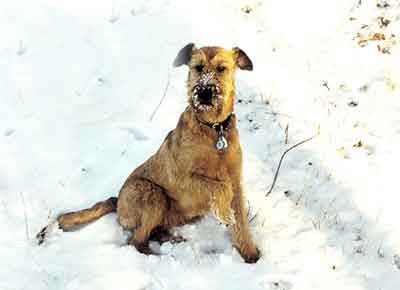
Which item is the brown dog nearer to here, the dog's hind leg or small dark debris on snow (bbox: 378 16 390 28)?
the dog's hind leg

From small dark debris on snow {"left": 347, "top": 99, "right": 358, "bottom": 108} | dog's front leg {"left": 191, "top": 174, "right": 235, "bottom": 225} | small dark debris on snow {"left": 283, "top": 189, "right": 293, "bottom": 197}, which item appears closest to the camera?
dog's front leg {"left": 191, "top": 174, "right": 235, "bottom": 225}

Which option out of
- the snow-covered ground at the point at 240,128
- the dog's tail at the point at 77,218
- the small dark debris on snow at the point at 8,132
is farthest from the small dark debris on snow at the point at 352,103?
the small dark debris on snow at the point at 8,132

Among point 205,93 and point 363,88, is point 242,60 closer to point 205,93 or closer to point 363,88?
point 205,93

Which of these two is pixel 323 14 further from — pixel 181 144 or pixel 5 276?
pixel 5 276

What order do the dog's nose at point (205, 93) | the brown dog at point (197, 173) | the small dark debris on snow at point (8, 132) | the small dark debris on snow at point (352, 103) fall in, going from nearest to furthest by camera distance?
the dog's nose at point (205, 93), the brown dog at point (197, 173), the small dark debris on snow at point (352, 103), the small dark debris on snow at point (8, 132)

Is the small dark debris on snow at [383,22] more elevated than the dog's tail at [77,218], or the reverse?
the small dark debris on snow at [383,22]

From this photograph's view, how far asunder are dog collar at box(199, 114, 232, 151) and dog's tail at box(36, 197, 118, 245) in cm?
139

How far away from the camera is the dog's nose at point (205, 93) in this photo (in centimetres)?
459

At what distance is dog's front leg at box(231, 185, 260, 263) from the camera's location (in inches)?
195

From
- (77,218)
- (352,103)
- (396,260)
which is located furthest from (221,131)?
(352,103)

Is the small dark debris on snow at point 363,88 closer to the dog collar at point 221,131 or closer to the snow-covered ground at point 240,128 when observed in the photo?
the snow-covered ground at point 240,128

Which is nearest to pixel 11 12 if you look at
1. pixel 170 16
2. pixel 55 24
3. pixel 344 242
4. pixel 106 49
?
pixel 55 24

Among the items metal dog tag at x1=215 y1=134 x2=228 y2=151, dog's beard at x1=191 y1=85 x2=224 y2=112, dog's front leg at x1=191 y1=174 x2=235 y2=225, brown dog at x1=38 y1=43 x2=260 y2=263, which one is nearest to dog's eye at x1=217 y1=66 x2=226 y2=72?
brown dog at x1=38 y1=43 x2=260 y2=263

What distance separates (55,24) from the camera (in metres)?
8.22
